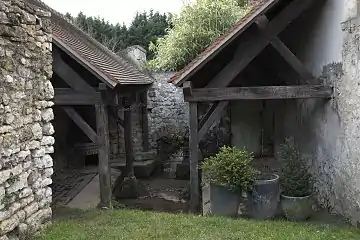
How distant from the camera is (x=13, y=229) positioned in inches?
193

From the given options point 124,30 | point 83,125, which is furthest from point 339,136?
point 124,30

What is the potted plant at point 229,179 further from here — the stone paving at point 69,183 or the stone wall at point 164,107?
the stone wall at point 164,107

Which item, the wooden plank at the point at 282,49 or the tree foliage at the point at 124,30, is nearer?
the wooden plank at the point at 282,49

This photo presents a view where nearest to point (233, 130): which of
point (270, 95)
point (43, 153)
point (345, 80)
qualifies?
point (270, 95)

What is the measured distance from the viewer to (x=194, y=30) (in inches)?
593

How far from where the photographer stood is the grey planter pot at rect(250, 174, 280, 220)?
7156mm

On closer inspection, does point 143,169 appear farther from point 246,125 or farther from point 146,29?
point 146,29

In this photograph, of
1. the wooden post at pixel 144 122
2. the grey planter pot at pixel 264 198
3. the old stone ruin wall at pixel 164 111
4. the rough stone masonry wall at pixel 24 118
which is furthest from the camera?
the old stone ruin wall at pixel 164 111

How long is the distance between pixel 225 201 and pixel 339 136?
212 cm

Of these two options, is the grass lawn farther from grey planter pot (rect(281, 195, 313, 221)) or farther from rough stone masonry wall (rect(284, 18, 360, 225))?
rough stone masonry wall (rect(284, 18, 360, 225))

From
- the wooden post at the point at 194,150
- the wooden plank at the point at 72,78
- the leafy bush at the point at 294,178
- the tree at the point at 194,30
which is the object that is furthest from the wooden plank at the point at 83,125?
the tree at the point at 194,30

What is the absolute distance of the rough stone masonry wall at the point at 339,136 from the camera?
6352 mm

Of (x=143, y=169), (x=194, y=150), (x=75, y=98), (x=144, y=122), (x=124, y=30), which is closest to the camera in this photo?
(x=194, y=150)

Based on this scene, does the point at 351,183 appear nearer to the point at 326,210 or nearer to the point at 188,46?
the point at 326,210
